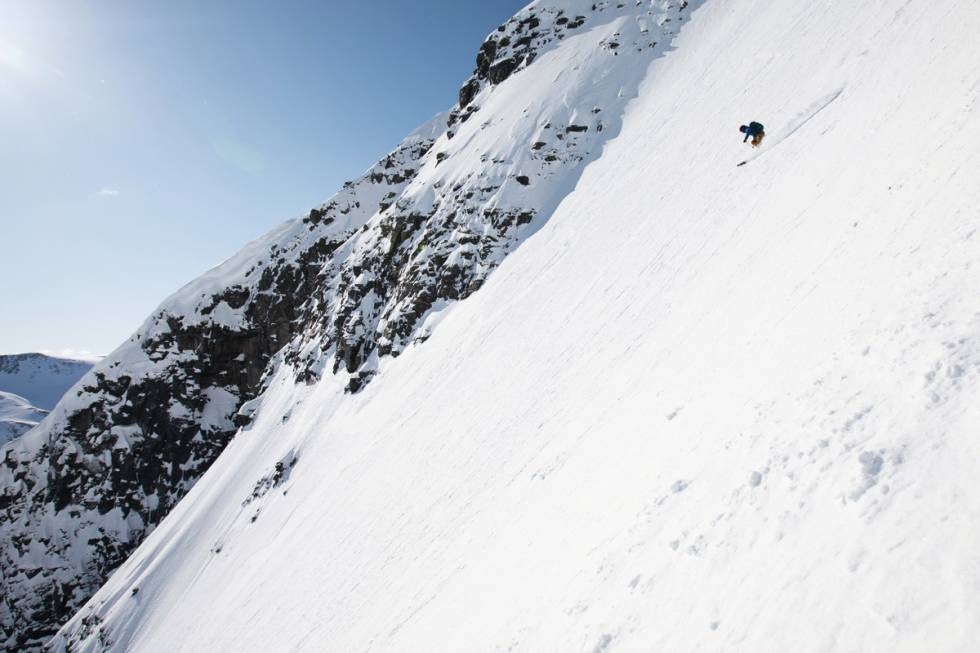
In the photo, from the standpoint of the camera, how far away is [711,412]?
729 centimetres

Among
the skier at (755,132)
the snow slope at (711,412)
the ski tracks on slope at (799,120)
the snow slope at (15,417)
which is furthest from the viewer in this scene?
the snow slope at (15,417)

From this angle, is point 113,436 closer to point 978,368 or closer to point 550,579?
point 550,579

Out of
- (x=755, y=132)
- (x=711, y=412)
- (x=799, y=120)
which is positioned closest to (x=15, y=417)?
(x=711, y=412)

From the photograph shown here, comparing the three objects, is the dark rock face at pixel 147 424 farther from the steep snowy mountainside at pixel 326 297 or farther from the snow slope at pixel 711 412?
Answer: the snow slope at pixel 711 412

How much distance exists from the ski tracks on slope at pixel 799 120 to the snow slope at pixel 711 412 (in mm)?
422

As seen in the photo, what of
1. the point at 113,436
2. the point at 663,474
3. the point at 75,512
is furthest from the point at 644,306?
the point at 75,512

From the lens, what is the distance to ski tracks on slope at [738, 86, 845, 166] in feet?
52.4

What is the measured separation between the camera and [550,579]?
744 cm

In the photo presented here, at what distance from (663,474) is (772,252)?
6995 millimetres

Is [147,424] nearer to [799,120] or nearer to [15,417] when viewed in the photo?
[799,120]


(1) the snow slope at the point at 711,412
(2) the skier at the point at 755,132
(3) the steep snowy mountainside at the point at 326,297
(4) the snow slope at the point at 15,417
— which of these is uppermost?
(4) the snow slope at the point at 15,417

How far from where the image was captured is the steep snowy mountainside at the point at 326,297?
33438 mm

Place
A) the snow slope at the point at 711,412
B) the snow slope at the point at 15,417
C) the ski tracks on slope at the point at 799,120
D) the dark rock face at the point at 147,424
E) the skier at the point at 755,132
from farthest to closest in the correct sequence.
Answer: the snow slope at the point at 15,417 < the dark rock face at the point at 147,424 < the skier at the point at 755,132 < the ski tracks on slope at the point at 799,120 < the snow slope at the point at 711,412

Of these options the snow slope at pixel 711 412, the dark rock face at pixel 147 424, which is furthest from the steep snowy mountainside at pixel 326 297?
the snow slope at pixel 711 412
